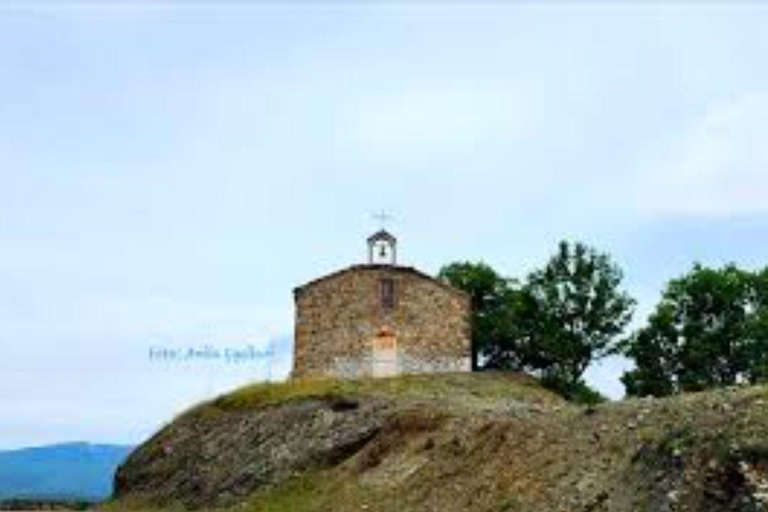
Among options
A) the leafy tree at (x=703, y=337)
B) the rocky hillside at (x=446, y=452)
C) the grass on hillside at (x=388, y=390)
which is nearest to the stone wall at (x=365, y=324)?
the grass on hillside at (x=388, y=390)

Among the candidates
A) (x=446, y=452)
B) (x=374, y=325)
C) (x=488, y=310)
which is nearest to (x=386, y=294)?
(x=374, y=325)

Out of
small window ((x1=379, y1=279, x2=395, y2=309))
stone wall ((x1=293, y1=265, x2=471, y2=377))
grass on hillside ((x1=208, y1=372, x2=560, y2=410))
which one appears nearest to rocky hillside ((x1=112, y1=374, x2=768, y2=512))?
grass on hillside ((x1=208, y1=372, x2=560, y2=410))

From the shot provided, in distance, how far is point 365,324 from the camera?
221ft

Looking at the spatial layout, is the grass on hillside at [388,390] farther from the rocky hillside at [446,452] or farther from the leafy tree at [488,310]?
the leafy tree at [488,310]

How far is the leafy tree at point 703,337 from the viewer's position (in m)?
69.7

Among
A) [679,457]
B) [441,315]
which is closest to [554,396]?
[441,315]

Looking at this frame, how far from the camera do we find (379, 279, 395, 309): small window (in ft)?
222

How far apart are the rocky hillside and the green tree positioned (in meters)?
9.22

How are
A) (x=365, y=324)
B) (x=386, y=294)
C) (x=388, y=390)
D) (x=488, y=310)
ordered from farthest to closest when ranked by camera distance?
(x=488, y=310), (x=386, y=294), (x=365, y=324), (x=388, y=390)

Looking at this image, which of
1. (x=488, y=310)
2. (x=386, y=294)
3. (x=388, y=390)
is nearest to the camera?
(x=388, y=390)

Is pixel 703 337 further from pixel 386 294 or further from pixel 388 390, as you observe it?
pixel 388 390

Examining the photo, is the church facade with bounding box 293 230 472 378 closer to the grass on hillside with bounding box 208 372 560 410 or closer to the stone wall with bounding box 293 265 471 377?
the stone wall with bounding box 293 265 471 377

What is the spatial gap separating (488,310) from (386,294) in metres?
10.8

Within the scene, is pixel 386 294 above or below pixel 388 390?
above
